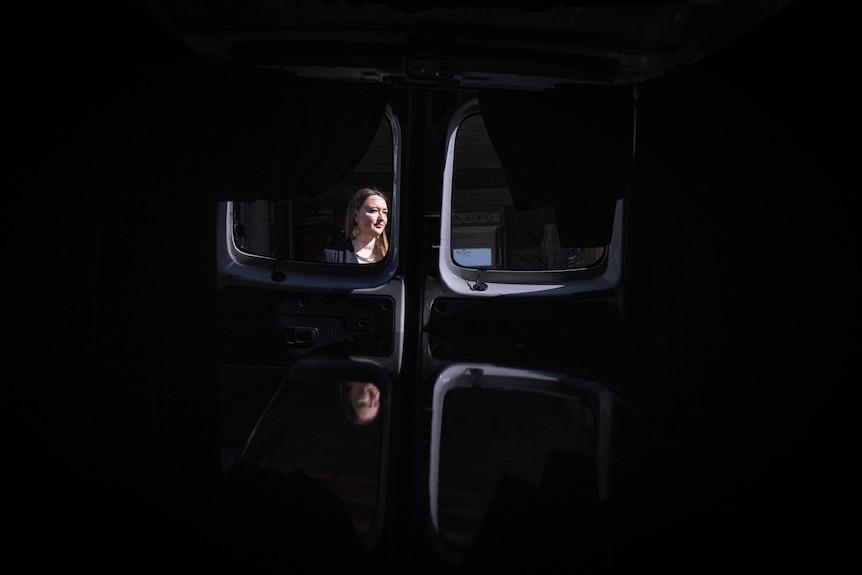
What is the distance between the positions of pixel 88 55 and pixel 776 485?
8.61 feet

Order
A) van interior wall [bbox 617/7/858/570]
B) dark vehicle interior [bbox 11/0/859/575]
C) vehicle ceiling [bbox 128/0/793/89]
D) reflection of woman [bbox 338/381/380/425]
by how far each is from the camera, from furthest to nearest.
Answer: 1. vehicle ceiling [bbox 128/0/793/89]
2. reflection of woman [bbox 338/381/380/425]
3. van interior wall [bbox 617/7/858/570]
4. dark vehicle interior [bbox 11/0/859/575]

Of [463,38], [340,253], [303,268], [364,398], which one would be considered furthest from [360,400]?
[463,38]

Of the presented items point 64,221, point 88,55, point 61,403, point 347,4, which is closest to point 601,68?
point 347,4

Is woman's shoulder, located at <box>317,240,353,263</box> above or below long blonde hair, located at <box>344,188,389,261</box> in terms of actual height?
below

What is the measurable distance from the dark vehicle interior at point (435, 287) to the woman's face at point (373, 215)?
0.21 ft

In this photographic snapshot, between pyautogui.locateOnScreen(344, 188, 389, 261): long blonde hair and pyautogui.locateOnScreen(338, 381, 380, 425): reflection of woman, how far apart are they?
88 centimetres

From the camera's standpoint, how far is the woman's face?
9.12 ft

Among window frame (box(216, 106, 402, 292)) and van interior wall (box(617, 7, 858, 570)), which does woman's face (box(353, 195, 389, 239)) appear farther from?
van interior wall (box(617, 7, 858, 570))

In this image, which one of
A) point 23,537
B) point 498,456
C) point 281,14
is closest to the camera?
point 23,537

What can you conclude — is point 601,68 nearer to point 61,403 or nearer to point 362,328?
point 362,328

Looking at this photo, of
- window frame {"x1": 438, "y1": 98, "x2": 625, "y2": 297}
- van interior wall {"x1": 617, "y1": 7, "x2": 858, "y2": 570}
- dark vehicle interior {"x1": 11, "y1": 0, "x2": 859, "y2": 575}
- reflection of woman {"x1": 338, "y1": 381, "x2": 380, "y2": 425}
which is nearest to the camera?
dark vehicle interior {"x1": 11, "y1": 0, "x2": 859, "y2": 575}

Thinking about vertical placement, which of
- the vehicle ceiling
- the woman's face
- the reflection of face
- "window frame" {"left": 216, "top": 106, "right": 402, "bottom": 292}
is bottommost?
the reflection of face

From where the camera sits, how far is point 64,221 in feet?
5.46

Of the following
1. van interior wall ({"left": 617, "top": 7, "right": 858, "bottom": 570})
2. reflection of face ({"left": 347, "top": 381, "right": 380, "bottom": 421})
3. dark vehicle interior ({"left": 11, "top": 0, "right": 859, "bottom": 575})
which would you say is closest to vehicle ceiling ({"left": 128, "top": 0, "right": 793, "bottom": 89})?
dark vehicle interior ({"left": 11, "top": 0, "right": 859, "bottom": 575})
